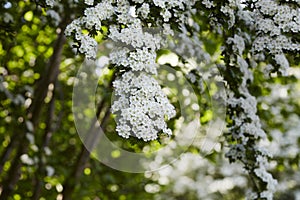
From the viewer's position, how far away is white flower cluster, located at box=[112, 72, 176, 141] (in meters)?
1.65

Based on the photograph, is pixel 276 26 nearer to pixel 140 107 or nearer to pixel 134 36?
pixel 134 36

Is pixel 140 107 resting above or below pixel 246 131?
above

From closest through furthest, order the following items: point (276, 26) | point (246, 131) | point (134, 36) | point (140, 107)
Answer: point (140, 107) → point (134, 36) → point (276, 26) → point (246, 131)

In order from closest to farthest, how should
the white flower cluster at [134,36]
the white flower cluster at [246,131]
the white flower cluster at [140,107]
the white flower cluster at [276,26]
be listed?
the white flower cluster at [140,107] < the white flower cluster at [134,36] < the white flower cluster at [276,26] < the white flower cluster at [246,131]

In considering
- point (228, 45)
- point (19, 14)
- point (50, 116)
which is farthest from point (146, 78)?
point (50, 116)

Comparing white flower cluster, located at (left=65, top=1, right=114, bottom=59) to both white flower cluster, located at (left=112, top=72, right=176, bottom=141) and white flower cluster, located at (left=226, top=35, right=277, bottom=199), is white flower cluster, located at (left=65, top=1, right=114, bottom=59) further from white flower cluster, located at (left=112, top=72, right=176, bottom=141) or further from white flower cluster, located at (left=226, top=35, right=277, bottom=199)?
white flower cluster, located at (left=226, top=35, right=277, bottom=199)

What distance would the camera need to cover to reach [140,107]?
166 centimetres

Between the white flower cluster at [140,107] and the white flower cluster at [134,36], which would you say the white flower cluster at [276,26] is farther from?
the white flower cluster at [140,107]

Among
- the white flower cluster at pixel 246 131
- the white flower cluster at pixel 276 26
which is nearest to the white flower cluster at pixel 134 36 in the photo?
the white flower cluster at pixel 276 26

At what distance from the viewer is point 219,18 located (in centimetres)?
218

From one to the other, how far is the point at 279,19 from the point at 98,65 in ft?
6.15

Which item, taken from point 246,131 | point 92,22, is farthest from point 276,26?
point 92,22

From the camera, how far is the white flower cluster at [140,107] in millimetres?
1646

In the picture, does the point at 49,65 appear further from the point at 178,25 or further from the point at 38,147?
the point at 178,25
